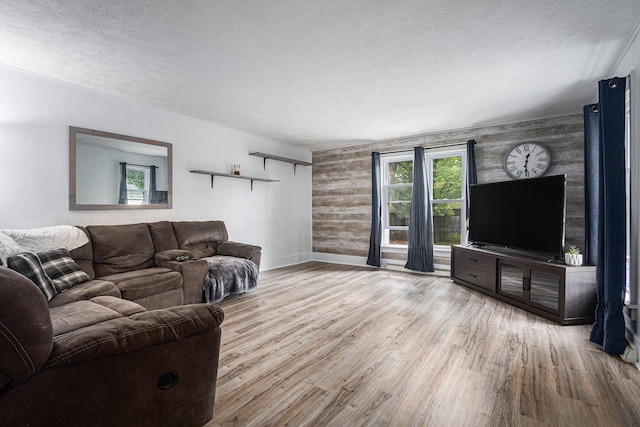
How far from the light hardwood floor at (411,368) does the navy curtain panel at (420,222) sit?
1.62m

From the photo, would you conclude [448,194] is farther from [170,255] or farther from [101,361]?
[101,361]

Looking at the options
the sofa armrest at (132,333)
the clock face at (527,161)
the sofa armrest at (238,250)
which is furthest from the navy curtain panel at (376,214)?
the sofa armrest at (132,333)

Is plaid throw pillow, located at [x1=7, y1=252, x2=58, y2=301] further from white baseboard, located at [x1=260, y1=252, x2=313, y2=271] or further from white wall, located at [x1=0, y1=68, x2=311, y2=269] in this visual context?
white baseboard, located at [x1=260, y1=252, x2=313, y2=271]

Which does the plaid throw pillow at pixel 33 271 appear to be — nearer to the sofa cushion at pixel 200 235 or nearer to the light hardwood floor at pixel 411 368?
the light hardwood floor at pixel 411 368

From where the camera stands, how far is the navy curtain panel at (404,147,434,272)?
5258 mm

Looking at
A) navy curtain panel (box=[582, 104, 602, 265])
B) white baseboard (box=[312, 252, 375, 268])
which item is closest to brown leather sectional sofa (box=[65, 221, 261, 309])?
white baseboard (box=[312, 252, 375, 268])

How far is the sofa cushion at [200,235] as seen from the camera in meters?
4.06

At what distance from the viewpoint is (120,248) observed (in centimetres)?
331

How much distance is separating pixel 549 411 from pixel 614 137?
222 centimetres

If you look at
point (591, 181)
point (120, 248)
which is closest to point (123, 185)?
point (120, 248)

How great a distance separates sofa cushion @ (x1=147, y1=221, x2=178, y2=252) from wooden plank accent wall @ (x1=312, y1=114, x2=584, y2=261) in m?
3.42

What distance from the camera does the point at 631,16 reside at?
2115 mm

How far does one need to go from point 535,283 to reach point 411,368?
7.03 feet

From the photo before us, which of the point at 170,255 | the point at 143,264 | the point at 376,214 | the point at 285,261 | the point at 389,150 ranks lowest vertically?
the point at 285,261
